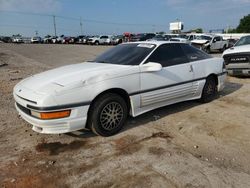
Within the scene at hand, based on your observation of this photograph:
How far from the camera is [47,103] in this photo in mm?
3908

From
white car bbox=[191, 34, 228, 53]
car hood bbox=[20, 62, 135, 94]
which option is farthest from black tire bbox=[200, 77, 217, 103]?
white car bbox=[191, 34, 228, 53]

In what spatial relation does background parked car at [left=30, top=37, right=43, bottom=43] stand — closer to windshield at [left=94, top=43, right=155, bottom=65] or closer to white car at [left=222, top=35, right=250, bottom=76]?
white car at [left=222, top=35, right=250, bottom=76]

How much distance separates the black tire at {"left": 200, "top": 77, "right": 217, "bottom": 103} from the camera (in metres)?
6.33

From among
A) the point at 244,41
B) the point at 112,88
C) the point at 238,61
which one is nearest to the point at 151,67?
the point at 112,88

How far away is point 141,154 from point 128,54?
2.14 meters

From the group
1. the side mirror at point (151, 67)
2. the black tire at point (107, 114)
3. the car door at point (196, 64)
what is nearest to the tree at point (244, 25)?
the car door at point (196, 64)

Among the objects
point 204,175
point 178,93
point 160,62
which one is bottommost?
point 204,175

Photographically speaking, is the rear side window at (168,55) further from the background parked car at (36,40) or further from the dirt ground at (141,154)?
the background parked car at (36,40)

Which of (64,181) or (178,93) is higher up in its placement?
(178,93)

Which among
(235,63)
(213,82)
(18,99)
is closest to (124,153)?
(18,99)

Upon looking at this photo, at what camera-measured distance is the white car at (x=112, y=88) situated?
4.05 meters

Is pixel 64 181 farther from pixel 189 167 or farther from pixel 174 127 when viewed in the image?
pixel 174 127

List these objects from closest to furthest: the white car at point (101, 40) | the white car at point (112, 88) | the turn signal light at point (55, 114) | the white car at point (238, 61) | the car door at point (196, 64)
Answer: the turn signal light at point (55, 114) < the white car at point (112, 88) < the car door at point (196, 64) < the white car at point (238, 61) < the white car at point (101, 40)

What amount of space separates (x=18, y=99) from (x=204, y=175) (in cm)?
300
